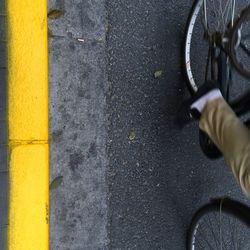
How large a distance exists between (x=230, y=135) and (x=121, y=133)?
3.08 ft

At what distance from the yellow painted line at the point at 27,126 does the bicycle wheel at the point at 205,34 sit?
1.07 meters

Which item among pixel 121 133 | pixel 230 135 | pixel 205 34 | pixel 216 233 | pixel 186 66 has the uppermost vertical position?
pixel 205 34

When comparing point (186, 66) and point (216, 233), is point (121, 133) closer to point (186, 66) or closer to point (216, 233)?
point (186, 66)

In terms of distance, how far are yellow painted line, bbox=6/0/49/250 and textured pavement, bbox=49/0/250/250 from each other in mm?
72

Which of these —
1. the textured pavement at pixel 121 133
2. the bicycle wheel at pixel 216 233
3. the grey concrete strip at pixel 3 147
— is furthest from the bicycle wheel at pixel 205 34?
the grey concrete strip at pixel 3 147

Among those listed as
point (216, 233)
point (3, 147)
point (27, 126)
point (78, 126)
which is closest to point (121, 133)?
point (78, 126)

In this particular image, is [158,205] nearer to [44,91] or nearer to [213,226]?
[213,226]

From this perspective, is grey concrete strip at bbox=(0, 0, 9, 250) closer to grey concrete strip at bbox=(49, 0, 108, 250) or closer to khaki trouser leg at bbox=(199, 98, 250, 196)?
grey concrete strip at bbox=(49, 0, 108, 250)

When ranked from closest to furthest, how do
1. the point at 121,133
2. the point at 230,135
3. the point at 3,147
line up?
1. the point at 230,135
2. the point at 3,147
3. the point at 121,133

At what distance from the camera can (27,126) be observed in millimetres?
2994

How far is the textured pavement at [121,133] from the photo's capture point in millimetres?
3113

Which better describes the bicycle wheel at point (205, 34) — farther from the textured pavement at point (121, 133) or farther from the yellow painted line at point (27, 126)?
the yellow painted line at point (27, 126)

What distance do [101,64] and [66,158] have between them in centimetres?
71

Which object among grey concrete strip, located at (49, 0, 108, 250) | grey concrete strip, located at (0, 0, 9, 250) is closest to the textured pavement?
grey concrete strip, located at (49, 0, 108, 250)
